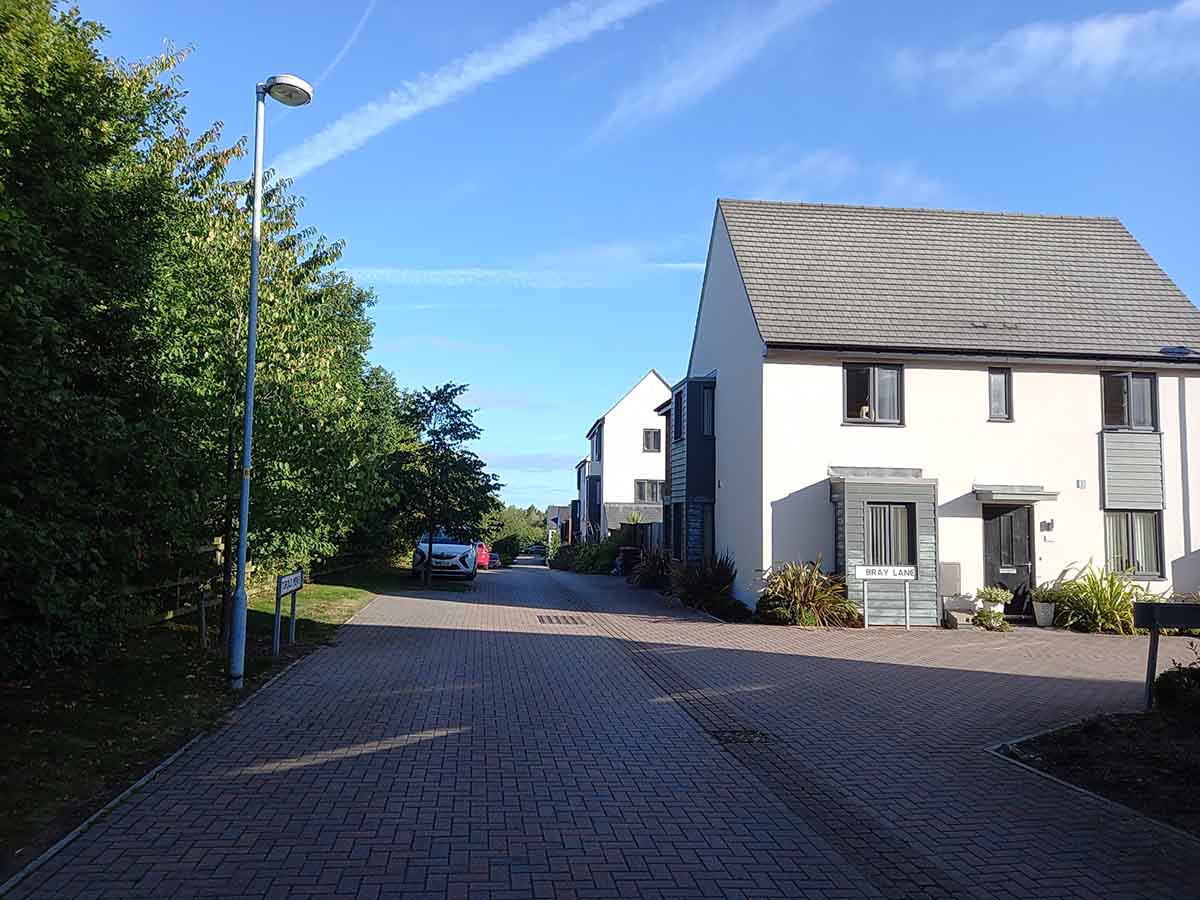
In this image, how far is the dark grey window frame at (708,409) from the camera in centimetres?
2464

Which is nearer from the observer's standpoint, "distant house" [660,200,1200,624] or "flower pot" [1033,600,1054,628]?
"flower pot" [1033,600,1054,628]

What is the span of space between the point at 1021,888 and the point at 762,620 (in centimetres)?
1410

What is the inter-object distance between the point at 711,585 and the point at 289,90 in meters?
14.7

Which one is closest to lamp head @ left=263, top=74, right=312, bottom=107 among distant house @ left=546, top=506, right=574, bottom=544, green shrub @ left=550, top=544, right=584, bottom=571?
green shrub @ left=550, top=544, right=584, bottom=571

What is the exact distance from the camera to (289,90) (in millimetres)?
10617

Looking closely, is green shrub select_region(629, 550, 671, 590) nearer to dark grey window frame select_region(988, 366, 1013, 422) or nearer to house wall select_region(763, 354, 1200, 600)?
house wall select_region(763, 354, 1200, 600)

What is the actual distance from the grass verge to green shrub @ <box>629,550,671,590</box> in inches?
726

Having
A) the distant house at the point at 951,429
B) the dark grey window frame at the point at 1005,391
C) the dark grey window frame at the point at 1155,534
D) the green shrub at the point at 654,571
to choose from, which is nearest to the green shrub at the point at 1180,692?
the distant house at the point at 951,429

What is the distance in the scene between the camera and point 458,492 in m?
28.3

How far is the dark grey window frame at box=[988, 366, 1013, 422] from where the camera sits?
20797 mm

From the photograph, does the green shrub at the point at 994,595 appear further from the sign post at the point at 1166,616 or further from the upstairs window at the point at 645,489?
the upstairs window at the point at 645,489

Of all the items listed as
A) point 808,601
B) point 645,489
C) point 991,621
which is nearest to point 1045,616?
point 991,621

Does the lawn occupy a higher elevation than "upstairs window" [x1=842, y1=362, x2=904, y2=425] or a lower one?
lower

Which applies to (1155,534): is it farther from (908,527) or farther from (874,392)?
(874,392)
